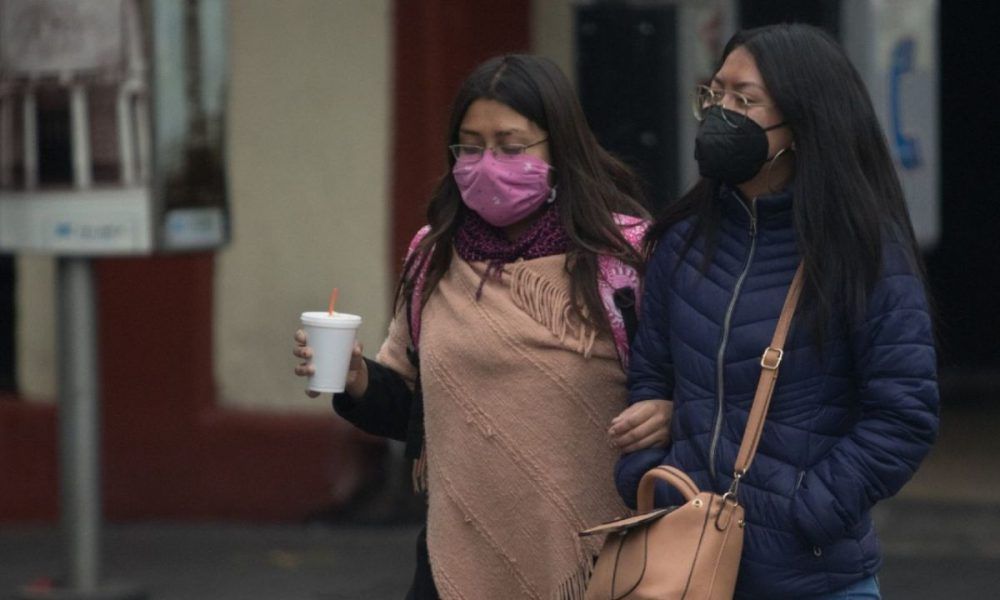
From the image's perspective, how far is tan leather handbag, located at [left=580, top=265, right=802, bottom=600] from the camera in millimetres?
3027

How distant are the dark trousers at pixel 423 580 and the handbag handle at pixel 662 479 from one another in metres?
0.57

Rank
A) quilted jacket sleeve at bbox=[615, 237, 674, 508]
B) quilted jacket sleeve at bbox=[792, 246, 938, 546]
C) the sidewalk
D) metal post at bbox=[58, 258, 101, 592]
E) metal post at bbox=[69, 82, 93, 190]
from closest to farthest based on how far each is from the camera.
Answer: quilted jacket sleeve at bbox=[792, 246, 938, 546]
quilted jacket sleeve at bbox=[615, 237, 674, 508]
metal post at bbox=[69, 82, 93, 190]
metal post at bbox=[58, 258, 101, 592]
the sidewalk

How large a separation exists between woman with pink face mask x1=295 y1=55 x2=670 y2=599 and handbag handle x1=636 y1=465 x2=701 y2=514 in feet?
0.72

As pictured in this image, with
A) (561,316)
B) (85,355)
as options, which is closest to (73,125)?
(85,355)

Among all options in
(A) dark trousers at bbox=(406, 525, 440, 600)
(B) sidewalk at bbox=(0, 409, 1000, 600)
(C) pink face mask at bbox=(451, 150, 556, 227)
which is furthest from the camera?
(B) sidewalk at bbox=(0, 409, 1000, 600)

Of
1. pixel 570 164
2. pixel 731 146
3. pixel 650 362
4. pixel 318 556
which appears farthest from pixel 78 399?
pixel 731 146

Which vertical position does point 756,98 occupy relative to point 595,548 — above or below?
above

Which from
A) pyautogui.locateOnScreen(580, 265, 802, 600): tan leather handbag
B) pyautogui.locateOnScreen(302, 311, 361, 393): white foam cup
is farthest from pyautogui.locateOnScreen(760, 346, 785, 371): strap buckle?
pyautogui.locateOnScreen(302, 311, 361, 393): white foam cup

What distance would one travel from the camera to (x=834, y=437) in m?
3.10

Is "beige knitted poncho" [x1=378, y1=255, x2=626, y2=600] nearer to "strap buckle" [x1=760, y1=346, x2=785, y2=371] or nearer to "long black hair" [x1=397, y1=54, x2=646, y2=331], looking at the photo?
"long black hair" [x1=397, y1=54, x2=646, y2=331]

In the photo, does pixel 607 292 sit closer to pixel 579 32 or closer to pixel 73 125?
pixel 73 125

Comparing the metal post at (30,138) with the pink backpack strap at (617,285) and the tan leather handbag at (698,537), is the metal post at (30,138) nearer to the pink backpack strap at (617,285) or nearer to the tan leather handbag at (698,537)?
the pink backpack strap at (617,285)

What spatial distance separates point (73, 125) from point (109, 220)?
1.01 feet

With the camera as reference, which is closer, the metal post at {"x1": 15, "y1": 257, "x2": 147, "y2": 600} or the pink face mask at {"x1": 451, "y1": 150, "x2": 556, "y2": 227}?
the pink face mask at {"x1": 451, "y1": 150, "x2": 556, "y2": 227}
